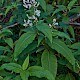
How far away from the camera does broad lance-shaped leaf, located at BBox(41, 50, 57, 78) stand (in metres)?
1.84

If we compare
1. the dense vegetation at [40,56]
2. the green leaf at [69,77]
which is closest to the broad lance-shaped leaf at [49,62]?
the dense vegetation at [40,56]

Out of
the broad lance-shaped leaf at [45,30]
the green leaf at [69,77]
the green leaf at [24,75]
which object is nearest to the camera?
the green leaf at [24,75]

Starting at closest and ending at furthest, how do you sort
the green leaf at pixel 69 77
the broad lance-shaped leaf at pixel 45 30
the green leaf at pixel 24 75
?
the green leaf at pixel 24 75 < the broad lance-shaped leaf at pixel 45 30 < the green leaf at pixel 69 77

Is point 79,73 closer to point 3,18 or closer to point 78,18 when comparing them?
point 78,18

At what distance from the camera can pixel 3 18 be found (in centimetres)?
348

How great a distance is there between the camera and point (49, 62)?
6.14 ft

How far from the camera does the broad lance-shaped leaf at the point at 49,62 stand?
184cm

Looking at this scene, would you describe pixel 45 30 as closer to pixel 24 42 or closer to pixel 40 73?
pixel 24 42

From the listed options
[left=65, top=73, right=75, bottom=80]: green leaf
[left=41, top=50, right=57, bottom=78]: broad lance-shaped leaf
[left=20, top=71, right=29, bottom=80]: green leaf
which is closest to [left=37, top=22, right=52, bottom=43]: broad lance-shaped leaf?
[left=41, top=50, right=57, bottom=78]: broad lance-shaped leaf

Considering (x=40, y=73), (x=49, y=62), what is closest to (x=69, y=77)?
(x=49, y=62)

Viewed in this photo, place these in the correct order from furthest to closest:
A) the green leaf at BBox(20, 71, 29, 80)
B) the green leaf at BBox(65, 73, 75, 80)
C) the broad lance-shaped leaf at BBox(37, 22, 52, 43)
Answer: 1. the green leaf at BBox(65, 73, 75, 80)
2. the broad lance-shaped leaf at BBox(37, 22, 52, 43)
3. the green leaf at BBox(20, 71, 29, 80)

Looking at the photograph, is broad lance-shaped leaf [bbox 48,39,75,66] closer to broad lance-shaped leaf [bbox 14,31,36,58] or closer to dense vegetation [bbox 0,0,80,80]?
dense vegetation [bbox 0,0,80,80]

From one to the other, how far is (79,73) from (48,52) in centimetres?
34

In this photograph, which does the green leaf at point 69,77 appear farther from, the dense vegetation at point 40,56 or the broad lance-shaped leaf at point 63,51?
the broad lance-shaped leaf at point 63,51
